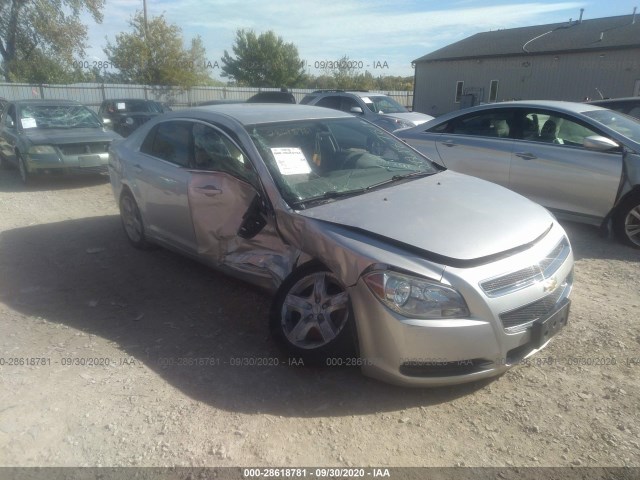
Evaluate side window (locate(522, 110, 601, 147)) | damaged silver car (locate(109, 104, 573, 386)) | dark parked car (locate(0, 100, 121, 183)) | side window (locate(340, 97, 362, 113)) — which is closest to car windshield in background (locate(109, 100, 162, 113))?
dark parked car (locate(0, 100, 121, 183))

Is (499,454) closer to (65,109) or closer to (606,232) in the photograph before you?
(606,232)

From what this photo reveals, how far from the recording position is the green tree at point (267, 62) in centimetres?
4850

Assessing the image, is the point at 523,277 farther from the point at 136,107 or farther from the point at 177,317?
the point at 136,107

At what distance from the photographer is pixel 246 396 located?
3.05 m

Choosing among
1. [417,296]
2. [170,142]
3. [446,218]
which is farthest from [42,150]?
[417,296]

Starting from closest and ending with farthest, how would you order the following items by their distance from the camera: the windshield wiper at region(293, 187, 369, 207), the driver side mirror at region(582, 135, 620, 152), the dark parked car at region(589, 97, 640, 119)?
1. the windshield wiper at region(293, 187, 369, 207)
2. the driver side mirror at region(582, 135, 620, 152)
3. the dark parked car at region(589, 97, 640, 119)

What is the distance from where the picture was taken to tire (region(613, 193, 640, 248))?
5.36 metres

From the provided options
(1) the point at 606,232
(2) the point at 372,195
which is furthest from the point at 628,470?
(1) the point at 606,232

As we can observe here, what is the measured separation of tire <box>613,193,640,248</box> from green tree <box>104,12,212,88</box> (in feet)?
93.3

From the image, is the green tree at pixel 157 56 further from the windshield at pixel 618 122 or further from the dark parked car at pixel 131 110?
the windshield at pixel 618 122

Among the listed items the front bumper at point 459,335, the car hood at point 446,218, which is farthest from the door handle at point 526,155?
the front bumper at point 459,335

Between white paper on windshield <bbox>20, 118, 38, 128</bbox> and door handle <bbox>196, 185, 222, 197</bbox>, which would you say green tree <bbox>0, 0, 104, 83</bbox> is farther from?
door handle <bbox>196, 185, 222, 197</bbox>

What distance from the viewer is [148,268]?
16.9 feet

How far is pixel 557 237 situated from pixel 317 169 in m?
1.72
